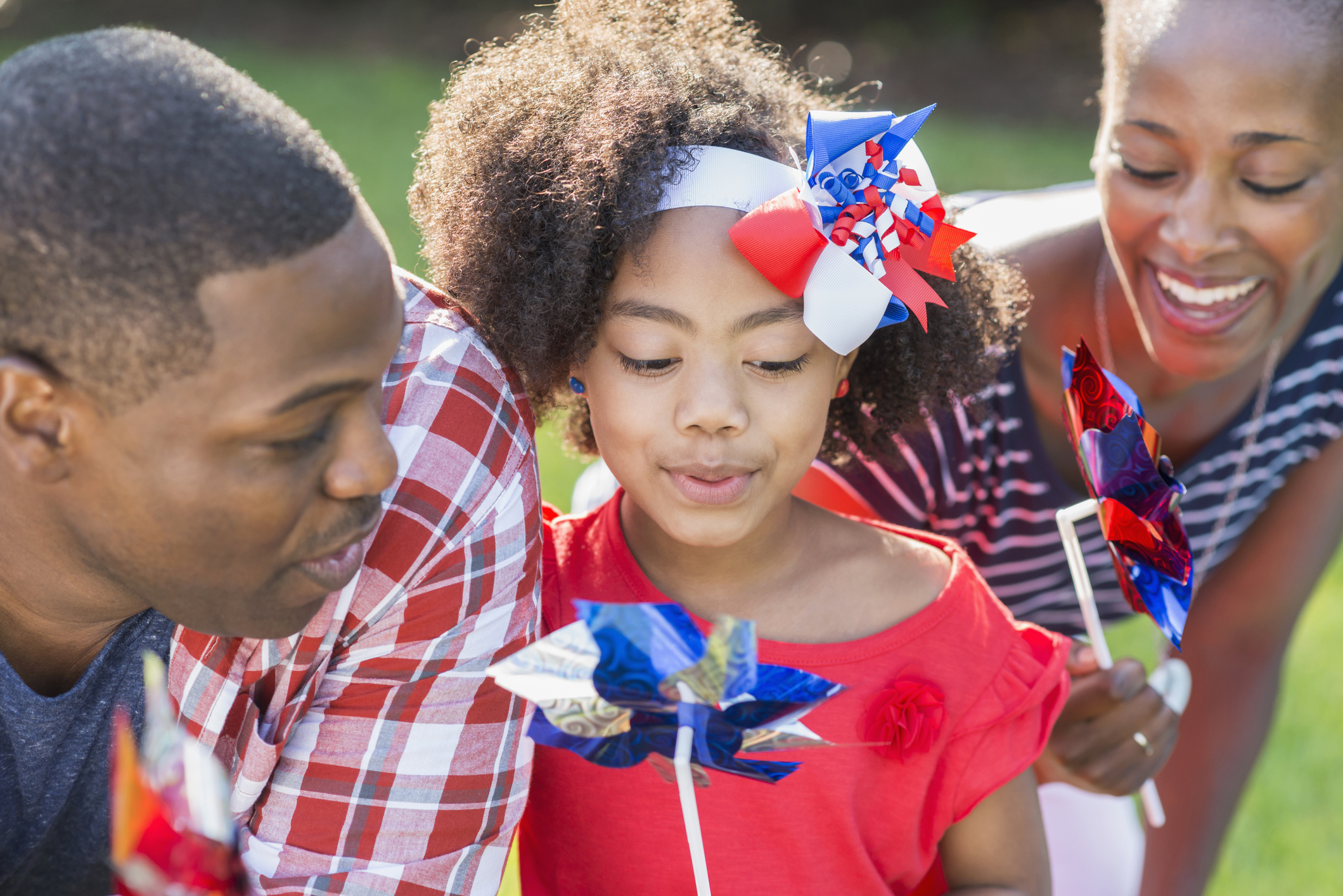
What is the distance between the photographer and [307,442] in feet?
5.15

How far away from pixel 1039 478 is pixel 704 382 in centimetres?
125

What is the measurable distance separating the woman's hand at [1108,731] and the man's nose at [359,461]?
1.46 m

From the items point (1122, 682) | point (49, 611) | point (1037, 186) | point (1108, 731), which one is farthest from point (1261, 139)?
point (1037, 186)

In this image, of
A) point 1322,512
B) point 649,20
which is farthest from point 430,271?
point 1322,512

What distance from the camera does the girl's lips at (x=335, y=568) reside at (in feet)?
5.42

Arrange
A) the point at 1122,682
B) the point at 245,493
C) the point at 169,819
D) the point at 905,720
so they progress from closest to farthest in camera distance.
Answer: the point at 169,819
the point at 245,493
the point at 905,720
the point at 1122,682

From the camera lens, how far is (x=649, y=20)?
91.3 inches

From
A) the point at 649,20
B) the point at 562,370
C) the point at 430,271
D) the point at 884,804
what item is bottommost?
the point at 884,804

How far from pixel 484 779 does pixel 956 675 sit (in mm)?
798

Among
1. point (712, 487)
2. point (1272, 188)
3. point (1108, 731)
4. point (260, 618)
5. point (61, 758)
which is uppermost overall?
point (1272, 188)

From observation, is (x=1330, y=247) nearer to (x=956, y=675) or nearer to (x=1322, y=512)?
(x=1322, y=512)

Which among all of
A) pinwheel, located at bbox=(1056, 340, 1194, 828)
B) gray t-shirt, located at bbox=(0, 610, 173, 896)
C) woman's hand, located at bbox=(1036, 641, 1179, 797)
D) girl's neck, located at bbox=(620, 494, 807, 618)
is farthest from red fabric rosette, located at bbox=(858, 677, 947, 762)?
gray t-shirt, located at bbox=(0, 610, 173, 896)

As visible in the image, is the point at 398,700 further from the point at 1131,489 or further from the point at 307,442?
the point at 1131,489

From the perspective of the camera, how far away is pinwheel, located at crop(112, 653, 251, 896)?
3.59 ft
